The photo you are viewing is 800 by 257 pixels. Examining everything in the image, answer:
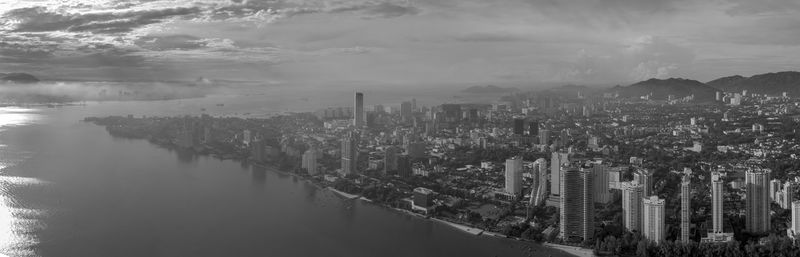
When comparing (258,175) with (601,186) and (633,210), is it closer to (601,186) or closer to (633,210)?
(601,186)

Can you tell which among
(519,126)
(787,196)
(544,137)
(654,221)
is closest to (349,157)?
(544,137)

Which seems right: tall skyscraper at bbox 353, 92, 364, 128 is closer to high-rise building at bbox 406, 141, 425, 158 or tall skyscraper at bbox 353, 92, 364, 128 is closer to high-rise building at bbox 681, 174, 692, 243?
high-rise building at bbox 406, 141, 425, 158

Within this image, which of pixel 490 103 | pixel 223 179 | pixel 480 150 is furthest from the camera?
pixel 490 103

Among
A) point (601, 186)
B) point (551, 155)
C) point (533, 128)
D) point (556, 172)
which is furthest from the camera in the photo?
point (533, 128)

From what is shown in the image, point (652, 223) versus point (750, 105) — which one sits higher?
point (750, 105)

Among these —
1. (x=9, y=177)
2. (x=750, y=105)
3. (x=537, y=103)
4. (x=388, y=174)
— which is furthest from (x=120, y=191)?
(x=750, y=105)

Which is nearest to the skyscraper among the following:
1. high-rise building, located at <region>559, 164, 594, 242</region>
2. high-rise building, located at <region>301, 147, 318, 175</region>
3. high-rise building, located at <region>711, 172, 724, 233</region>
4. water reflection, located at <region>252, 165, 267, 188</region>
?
high-rise building, located at <region>559, 164, 594, 242</region>

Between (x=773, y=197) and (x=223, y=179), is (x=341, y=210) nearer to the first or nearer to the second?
(x=223, y=179)
